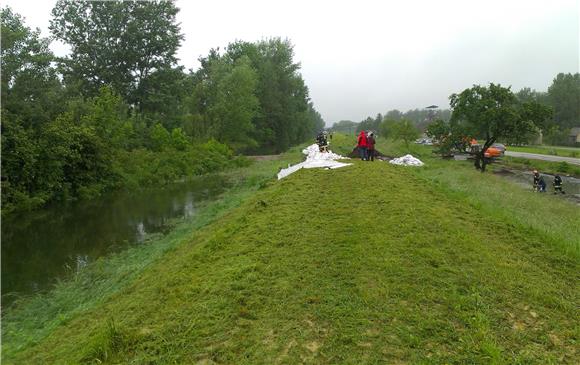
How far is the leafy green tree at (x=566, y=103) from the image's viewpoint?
73.4 meters

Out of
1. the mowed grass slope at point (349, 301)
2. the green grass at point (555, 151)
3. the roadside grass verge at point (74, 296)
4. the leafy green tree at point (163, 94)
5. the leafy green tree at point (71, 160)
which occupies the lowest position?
the roadside grass verge at point (74, 296)

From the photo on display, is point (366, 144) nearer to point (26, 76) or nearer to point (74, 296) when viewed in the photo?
point (74, 296)

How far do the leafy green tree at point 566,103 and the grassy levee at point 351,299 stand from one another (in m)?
80.9

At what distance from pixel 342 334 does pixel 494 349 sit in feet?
5.43

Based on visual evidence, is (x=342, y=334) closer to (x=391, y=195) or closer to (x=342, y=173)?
(x=391, y=195)

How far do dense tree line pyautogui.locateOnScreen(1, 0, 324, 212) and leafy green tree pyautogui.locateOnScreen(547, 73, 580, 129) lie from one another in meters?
48.9

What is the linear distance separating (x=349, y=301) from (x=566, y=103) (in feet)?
287

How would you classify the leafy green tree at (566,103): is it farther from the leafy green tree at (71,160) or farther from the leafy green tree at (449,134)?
the leafy green tree at (71,160)

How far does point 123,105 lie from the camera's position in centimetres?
3438

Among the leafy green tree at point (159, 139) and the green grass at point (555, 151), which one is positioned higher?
the leafy green tree at point (159, 139)

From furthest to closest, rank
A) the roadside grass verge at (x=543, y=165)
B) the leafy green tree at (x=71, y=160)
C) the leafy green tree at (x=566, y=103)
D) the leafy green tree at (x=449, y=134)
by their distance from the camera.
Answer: the leafy green tree at (x=566, y=103), the leafy green tree at (x=449, y=134), the roadside grass verge at (x=543, y=165), the leafy green tree at (x=71, y=160)

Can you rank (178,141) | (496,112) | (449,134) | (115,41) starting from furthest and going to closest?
(115,41) → (178,141) → (449,134) → (496,112)

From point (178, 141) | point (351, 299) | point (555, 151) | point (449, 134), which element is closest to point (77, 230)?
point (351, 299)

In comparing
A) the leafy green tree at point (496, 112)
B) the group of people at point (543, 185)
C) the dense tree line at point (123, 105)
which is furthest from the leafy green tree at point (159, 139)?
the group of people at point (543, 185)
